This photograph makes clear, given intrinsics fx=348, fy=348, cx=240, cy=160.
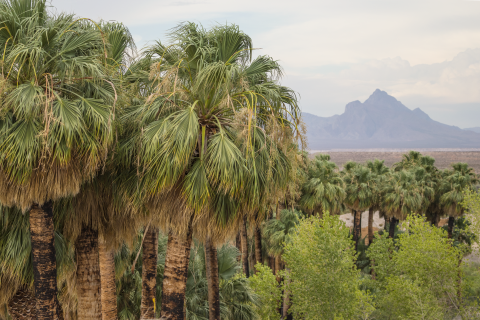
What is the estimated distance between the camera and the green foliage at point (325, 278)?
15883 mm

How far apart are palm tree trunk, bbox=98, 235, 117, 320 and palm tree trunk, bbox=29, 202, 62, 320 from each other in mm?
2031

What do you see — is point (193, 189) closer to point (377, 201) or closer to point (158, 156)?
point (158, 156)

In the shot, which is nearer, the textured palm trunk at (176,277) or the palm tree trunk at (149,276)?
the textured palm trunk at (176,277)

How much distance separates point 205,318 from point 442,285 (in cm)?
1347

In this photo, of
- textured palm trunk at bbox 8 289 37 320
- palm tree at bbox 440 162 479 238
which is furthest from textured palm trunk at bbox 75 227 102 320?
palm tree at bbox 440 162 479 238

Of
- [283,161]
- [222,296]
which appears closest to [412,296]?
[222,296]

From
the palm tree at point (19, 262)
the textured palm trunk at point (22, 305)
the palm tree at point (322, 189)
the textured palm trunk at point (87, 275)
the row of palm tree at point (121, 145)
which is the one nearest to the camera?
the row of palm tree at point (121, 145)

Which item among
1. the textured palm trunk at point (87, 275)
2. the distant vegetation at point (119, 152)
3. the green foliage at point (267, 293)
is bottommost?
the green foliage at point (267, 293)

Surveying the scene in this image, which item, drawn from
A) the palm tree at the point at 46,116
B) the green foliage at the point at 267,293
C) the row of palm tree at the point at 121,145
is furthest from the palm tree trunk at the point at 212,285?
the palm tree at the point at 46,116

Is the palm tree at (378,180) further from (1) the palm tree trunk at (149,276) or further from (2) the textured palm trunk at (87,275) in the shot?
(2) the textured palm trunk at (87,275)

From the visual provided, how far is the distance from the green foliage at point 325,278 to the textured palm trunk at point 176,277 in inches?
387

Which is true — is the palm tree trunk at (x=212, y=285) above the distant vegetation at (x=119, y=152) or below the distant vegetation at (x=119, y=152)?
below

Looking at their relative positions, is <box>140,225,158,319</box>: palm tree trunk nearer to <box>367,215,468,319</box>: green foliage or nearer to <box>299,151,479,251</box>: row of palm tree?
<box>367,215,468,319</box>: green foliage

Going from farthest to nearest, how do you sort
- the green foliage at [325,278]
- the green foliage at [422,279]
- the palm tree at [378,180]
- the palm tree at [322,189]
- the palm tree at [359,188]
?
Result: the palm tree at [378,180] → the palm tree at [359,188] → the palm tree at [322,189] → the green foliage at [422,279] → the green foliage at [325,278]
